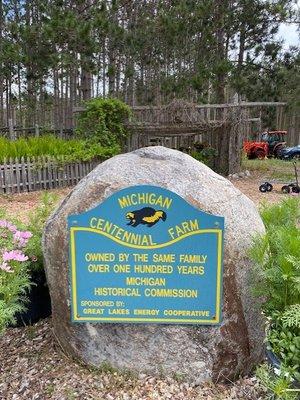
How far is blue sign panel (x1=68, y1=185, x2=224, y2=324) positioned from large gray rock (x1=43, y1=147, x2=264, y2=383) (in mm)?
89

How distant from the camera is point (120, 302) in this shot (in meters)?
2.47

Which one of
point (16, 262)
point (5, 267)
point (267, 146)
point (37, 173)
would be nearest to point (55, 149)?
point (37, 173)

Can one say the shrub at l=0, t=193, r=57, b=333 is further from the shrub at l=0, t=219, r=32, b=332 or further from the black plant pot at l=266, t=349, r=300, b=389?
the black plant pot at l=266, t=349, r=300, b=389

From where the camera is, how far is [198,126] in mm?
11172

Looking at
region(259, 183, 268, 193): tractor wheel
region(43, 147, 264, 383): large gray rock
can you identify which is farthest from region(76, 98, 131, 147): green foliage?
region(43, 147, 264, 383): large gray rock

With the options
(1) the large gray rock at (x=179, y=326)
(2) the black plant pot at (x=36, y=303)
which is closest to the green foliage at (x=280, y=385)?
(1) the large gray rock at (x=179, y=326)

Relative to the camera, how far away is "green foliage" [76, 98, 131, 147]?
11.5 meters

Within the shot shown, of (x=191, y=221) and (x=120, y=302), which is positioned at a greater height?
(x=191, y=221)

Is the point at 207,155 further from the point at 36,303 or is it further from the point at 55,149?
the point at 36,303

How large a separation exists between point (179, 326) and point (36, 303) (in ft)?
4.10

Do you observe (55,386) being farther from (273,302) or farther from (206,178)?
(206,178)

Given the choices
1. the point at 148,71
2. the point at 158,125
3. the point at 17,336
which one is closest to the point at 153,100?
the point at 148,71

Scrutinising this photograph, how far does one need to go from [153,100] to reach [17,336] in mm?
19355

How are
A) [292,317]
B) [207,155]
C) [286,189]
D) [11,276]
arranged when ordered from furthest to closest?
[207,155], [286,189], [11,276], [292,317]
